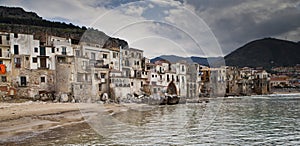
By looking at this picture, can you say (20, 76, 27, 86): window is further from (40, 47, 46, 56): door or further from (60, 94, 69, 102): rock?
(60, 94, 69, 102): rock

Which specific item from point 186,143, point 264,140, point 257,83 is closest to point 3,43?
point 186,143

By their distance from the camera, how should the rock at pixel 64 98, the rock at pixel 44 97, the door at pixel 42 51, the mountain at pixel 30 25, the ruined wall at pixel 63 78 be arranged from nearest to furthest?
A: the rock at pixel 44 97 → the rock at pixel 64 98 → the door at pixel 42 51 → the ruined wall at pixel 63 78 → the mountain at pixel 30 25

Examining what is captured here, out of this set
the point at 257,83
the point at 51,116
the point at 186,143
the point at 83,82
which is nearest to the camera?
the point at 186,143

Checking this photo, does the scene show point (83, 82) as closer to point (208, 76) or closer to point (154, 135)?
point (154, 135)

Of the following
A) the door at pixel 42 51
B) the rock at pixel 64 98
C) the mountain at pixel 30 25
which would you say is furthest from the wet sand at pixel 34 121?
the mountain at pixel 30 25

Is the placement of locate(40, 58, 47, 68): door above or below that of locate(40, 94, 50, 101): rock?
above

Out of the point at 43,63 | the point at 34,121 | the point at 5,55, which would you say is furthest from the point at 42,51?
the point at 34,121

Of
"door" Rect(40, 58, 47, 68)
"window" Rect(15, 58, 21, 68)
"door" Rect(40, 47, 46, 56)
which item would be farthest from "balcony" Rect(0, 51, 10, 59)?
"door" Rect(40, 47, 46, 56)

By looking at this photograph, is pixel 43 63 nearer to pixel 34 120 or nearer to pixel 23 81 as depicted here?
pixel 23 81

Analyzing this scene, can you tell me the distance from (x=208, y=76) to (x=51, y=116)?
63611 mm

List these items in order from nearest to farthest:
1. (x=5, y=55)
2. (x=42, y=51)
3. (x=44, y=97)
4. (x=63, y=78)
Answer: (x=5, y=55)
(x=44, y=97)
(x=42, y=51)
(x=63, y=78)

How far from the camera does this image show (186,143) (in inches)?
642

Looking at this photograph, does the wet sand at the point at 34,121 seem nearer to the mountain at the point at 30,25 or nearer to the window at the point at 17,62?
the window at the point at 17,62

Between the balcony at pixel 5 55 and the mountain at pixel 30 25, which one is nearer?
the balcony at pixel 5 55
